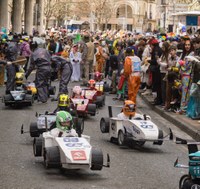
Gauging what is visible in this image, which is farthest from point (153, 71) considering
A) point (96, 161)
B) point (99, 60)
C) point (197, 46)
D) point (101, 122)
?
point (96, 161)

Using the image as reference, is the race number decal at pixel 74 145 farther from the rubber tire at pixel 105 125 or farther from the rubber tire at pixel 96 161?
the rubber tire at pixel 105 125

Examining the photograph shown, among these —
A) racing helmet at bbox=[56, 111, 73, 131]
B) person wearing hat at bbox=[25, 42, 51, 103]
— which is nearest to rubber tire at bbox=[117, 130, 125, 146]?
racing helmet at bbox=[56, 111, 73, 131]

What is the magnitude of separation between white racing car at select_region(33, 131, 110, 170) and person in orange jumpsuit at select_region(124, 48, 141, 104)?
1150 centimetres

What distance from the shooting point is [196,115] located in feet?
74.1

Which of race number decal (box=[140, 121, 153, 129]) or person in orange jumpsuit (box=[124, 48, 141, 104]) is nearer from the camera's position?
race number decal (box=[140, 121, 153, 129])

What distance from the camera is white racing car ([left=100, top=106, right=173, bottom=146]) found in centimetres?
1647

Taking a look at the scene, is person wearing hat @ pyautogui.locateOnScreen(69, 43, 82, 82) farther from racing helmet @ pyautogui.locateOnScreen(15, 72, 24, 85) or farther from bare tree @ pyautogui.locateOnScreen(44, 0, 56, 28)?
bare tree @ pyautogui.locateOnScreen(44, 0, 56, 28)

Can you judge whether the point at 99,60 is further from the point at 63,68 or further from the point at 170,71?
the point at 170,71

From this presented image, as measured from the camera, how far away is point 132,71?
25562mm

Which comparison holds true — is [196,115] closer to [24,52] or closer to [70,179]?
[70,179]

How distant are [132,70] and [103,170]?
11501mm

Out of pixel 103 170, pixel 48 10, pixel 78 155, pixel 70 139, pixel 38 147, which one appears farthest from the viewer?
pixel 48 10

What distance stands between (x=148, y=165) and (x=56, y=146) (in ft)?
6.80

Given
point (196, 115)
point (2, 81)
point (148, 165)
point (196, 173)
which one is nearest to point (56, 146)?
point (148, 165)
